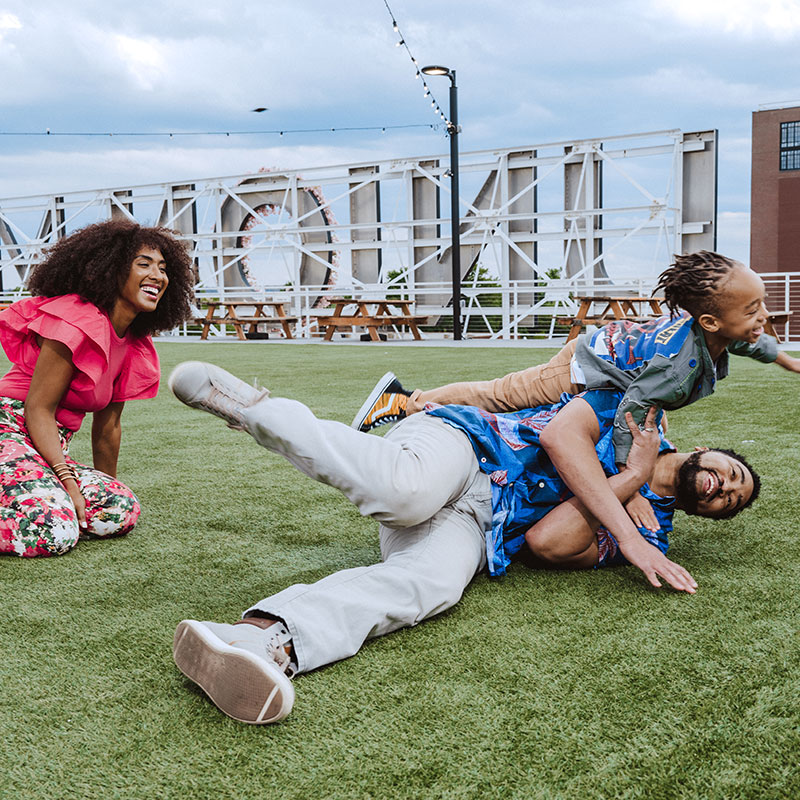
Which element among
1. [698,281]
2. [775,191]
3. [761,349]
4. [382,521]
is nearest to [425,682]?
[382,521]

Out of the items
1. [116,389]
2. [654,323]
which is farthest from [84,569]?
[654,323]

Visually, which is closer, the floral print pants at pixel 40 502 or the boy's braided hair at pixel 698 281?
the boy's braided hair at pixel 698 281

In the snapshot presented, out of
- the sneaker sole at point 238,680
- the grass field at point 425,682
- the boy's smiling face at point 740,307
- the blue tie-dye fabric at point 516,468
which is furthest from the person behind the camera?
the blue tie-dye fabric at point 516,468

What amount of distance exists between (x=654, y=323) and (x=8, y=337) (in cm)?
192

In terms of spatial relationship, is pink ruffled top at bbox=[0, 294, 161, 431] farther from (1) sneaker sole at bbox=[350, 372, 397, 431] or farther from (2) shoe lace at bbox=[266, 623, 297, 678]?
(2) shoe lace at bbox=[266, 623, 297, 678]

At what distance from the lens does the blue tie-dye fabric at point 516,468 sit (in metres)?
1.94

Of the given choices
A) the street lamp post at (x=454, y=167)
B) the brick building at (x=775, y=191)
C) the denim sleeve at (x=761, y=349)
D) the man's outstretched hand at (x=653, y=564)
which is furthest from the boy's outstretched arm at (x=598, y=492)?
the brick building at (x=775, y=191)

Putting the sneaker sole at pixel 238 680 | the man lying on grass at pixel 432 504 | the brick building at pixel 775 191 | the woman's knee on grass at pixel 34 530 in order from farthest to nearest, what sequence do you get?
the brick building at pixel 775 191
the woman's knee on grass at pixel 34 530
the man lying on grass at pixel 432 504
the sneaker sole at pixel 238 680

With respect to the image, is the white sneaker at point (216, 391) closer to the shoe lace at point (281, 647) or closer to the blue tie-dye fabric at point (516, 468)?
the shoe lace at point (281, 647)

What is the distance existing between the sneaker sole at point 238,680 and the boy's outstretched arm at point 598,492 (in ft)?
2.73

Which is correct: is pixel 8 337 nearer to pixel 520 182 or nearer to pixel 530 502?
pixel 530 502

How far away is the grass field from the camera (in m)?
1.15

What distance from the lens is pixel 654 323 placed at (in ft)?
6.45

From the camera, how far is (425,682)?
1436 millimetres
